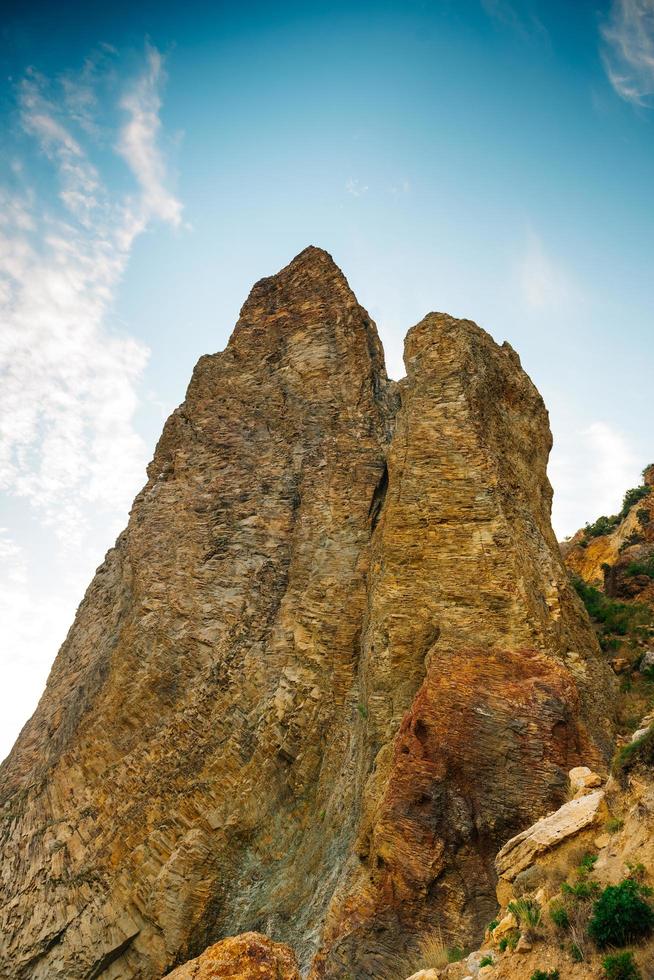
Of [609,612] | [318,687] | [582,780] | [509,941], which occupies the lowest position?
[509,941]

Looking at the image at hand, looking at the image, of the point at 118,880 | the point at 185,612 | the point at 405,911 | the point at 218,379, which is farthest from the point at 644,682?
the point at 218,379

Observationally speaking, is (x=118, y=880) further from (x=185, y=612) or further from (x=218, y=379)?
(x=218, y=379)

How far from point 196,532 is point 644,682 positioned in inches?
532

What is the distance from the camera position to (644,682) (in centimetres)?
1656

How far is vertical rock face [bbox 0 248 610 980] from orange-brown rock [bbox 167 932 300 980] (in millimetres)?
942

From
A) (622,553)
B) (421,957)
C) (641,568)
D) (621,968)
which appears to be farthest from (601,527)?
(621,968)

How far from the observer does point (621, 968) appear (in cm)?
592

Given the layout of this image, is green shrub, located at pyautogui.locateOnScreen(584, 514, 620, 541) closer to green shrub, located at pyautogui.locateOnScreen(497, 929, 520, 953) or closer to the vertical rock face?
the vertical rock face

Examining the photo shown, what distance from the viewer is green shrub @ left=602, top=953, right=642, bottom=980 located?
19.2 feet

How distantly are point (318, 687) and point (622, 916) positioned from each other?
10.4m

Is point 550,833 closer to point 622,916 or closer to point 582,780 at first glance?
point 582,780

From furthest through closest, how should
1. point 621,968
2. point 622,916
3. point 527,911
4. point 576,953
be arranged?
point 527,911, point 576,953, point 622,916, point 621,968

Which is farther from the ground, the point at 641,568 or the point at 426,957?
the point at 641,568

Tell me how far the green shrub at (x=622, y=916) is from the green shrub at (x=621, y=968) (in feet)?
1.02
